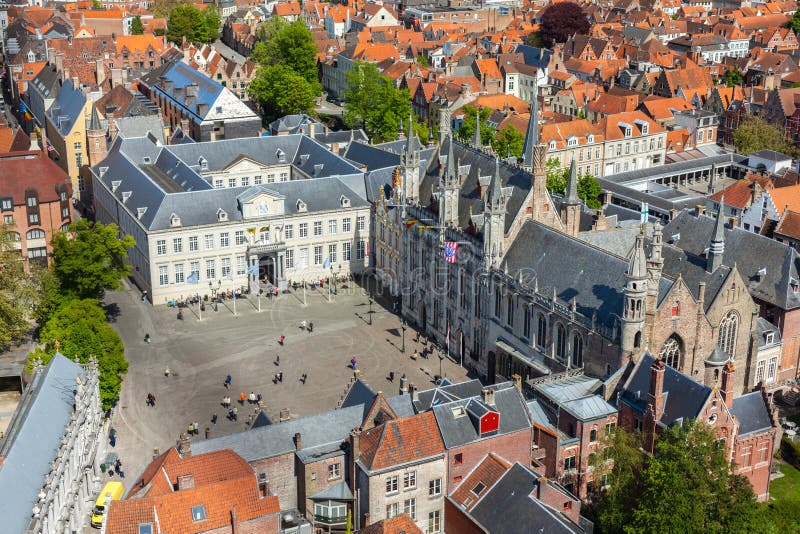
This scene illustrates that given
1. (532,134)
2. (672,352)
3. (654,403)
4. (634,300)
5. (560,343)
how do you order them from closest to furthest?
(654,403)
(634,300)
(672,352)
(560,343)
(532,134)

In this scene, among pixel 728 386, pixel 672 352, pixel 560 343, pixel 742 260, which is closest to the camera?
pixel 728 386

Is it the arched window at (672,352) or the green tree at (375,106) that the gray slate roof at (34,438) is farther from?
the green tree at (375,106)

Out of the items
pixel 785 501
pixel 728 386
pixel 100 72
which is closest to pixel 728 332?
pixel 728 386

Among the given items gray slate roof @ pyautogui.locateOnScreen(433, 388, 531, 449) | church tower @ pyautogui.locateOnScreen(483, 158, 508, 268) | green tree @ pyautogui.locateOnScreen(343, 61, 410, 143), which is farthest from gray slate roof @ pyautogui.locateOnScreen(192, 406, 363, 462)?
green tree @ pyautogui.locateOnScreen(343, 61, 410, 143)

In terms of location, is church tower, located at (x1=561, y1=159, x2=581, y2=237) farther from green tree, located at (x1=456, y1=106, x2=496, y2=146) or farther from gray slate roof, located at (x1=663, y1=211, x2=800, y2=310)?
green tree, located at (x1=456, y1=106, x2=496, y2=146)

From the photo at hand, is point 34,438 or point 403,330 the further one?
point 403,330

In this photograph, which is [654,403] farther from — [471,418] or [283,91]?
[283,91]

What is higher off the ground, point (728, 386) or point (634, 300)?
point (634, 300)
